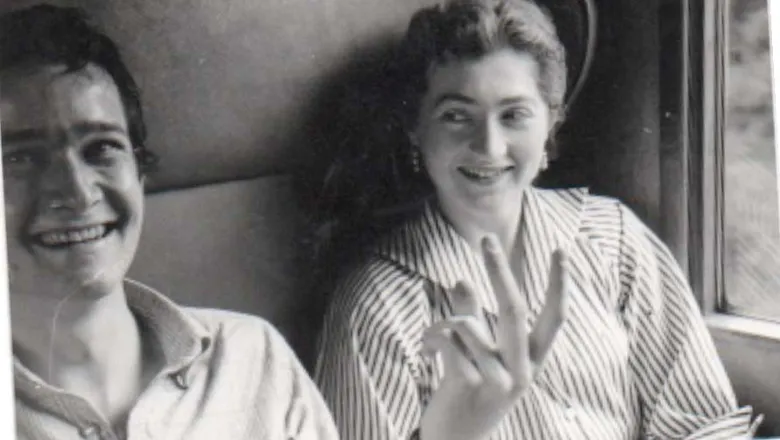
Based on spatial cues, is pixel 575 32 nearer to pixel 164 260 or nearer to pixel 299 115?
pixel 299 115

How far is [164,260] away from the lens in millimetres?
1068

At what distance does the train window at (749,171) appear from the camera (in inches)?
51.5

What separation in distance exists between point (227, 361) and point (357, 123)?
0.27 metres

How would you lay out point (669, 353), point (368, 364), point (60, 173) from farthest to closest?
point (669, 353)
point (368, 364)
point (60, 173)

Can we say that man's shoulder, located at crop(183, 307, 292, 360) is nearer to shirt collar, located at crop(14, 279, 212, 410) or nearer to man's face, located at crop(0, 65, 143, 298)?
shirt collar, located at crop(14, 279, 212, 410)

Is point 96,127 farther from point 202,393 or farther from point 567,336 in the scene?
point 567,336

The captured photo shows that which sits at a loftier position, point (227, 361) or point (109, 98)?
point (109, 98)

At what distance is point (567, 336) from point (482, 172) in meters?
0.21

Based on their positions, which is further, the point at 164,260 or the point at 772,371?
the point at 772,371

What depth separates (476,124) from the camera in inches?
46.1

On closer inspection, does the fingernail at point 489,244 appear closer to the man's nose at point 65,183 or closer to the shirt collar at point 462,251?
the shirt collar at point 462,251

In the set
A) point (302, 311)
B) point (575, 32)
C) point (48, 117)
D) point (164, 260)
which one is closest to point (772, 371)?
point (575, 32)

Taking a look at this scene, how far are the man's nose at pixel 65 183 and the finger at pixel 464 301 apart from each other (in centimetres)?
39

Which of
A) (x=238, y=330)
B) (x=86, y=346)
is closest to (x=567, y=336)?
(x=238, y=330)
